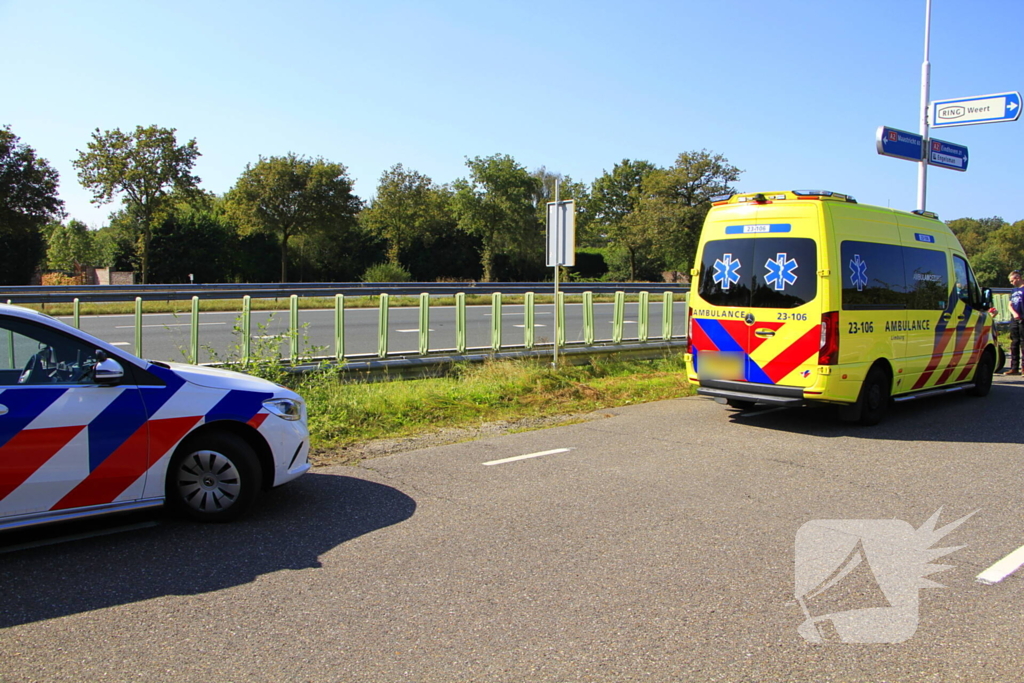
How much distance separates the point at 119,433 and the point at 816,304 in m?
6.74

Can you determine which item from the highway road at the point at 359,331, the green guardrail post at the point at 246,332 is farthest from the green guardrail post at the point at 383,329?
the green guardrail post at the point at 246,332

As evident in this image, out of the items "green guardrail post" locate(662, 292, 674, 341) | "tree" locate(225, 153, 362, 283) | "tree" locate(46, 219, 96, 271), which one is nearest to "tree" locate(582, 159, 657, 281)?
"tree" locate(225, 153, 362, 283)

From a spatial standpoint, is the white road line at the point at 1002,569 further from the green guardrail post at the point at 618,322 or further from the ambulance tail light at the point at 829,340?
the green guardrail post at the point at 618,322

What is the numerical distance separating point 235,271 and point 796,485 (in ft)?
139

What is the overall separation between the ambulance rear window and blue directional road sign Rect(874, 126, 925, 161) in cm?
875

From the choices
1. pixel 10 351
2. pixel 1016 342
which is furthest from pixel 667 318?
pixel 10 351

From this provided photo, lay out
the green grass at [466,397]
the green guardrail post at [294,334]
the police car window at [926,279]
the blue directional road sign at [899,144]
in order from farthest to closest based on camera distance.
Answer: the blue directional road sign at [899,144] < the police car window at [926,279] < the green guardrail post at [294,334] < the green grass at [466,397]

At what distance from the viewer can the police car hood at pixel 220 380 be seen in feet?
17.2

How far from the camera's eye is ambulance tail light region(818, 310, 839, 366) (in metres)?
8.33

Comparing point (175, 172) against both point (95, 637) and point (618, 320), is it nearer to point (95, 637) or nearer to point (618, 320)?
point (618, 320)

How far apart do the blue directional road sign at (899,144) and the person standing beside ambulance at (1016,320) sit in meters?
3.45

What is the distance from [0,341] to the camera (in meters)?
4.62

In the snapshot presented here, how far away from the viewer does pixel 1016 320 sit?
1411 cm

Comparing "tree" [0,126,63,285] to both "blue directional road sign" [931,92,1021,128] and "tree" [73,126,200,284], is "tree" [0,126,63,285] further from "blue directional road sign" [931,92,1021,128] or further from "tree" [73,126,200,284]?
"blue directional road sign" [931,92,1021,128]
